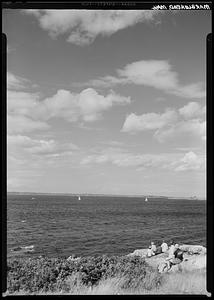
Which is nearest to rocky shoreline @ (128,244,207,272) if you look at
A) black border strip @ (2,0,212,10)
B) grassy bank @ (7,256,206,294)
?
grassy bank @ (7,256,206,294)

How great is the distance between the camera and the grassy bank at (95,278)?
325cm

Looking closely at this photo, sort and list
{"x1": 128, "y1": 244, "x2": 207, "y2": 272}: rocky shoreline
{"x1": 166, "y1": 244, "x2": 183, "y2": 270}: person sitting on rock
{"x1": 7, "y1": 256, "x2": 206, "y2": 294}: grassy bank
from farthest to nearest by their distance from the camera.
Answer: {"x1": 166, "y1": 244, "x2": 183, "y2": 270}: person sitting on rock, {"x1": 128, "y1": 244, "x2": 207, "y2": 272}: rocky shoreline, {"x1": 7, "y1": 256, "x2": 206, "y2": 294}: grassy bank

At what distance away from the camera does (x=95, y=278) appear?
369cm

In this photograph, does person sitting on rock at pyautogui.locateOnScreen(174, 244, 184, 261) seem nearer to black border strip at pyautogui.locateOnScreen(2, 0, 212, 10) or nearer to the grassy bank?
the grassy bank

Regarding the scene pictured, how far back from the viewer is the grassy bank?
325 cm
